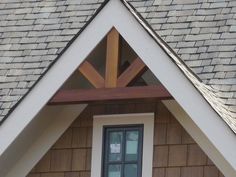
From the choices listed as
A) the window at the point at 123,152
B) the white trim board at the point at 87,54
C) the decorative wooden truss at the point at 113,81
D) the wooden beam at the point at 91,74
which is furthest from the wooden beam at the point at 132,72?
the window at the point at 123,152

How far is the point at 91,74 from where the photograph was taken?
15.0m

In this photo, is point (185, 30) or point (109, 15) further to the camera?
point (185, 30)

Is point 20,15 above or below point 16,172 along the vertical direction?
above

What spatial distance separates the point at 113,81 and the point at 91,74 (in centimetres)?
26

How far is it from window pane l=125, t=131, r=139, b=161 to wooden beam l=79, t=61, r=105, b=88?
0.80m

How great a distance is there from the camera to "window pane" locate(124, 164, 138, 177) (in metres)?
15.3

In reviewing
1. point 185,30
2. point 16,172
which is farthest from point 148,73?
point 16,172

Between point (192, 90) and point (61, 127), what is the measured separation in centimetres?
213

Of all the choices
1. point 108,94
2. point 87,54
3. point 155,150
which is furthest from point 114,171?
point 87,54

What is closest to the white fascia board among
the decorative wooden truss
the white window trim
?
the white window trim

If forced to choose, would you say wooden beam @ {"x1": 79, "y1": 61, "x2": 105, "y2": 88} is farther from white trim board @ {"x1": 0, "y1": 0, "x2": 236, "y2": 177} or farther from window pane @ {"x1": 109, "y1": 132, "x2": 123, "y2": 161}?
window pane @ {"x1": 109, "y1": 132, "x2": 123, "y2": 161}

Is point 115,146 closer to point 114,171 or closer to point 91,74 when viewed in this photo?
point 114,171

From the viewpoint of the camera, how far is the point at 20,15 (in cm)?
1781

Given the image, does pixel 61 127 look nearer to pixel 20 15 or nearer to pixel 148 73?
pixel 148 73
